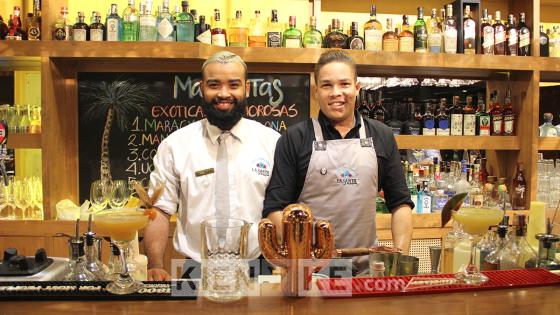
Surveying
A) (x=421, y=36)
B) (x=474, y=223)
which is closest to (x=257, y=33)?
(x=421, y=36)

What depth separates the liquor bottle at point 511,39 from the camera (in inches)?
141

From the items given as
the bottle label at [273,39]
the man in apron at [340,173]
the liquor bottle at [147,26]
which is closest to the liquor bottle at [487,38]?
the bottle label at [273,39]

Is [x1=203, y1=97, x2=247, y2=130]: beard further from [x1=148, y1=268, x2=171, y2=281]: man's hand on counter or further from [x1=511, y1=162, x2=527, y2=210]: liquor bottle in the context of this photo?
[x1=511, y1=162, x2=527, y2=210]: liquor bottle

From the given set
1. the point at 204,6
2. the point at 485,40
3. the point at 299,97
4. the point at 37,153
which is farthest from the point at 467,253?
the point at 37,153

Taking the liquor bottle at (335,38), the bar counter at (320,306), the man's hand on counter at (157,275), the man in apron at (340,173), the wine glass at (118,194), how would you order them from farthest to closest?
the liquor bottle at (335,38)
the wine glass at (118,194)
the man in apron at (340,173)
the man's hand on counter at (157,275)
the bar counter at (320,306)

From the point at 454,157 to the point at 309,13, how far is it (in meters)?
1.47

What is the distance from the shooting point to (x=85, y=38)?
319cm

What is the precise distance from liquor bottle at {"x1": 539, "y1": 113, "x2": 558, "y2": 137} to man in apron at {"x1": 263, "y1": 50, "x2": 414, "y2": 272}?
6.75 ft

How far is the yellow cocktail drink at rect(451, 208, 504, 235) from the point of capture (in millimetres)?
1467

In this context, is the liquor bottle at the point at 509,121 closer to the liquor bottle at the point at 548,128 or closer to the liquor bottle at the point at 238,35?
the liquor bottle at the point at 548,128

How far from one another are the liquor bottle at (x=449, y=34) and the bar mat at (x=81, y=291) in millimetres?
2629

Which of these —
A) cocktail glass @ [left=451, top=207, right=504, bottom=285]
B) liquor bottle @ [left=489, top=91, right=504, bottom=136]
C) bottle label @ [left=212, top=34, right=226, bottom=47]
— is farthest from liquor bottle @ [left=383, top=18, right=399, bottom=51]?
cocktail glass @ [left=451, top=207, right=504, bottom=285]

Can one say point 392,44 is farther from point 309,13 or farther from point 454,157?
point 454,157

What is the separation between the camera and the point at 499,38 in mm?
3559
